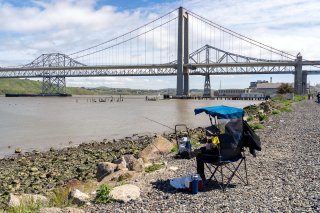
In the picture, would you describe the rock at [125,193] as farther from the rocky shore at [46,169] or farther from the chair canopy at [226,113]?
the rocky shore at [46,169]

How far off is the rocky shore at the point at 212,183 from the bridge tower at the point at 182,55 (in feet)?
294

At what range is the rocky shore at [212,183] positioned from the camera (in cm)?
655

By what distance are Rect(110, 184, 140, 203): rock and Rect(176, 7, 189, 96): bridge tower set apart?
97.4 meters

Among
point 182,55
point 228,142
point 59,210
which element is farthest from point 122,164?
point 182,55

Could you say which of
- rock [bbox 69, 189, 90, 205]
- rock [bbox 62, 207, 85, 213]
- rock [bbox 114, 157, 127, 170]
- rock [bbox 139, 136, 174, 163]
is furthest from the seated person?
rock [bbox 139, 136, 174, 163]

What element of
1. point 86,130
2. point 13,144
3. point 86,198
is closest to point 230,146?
point 86,198

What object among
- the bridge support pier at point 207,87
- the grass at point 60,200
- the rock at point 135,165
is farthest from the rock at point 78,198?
the bridge support pier at point 207,87

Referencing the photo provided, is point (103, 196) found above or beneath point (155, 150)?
above

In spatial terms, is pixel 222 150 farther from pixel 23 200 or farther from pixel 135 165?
pixel 23 200

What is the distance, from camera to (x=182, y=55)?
105125mm

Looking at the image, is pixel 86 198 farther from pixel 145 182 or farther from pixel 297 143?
pixel 297 143

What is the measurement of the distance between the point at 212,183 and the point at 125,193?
6.29 ft

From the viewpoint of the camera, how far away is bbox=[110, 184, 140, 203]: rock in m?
7.02

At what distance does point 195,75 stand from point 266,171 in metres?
110
